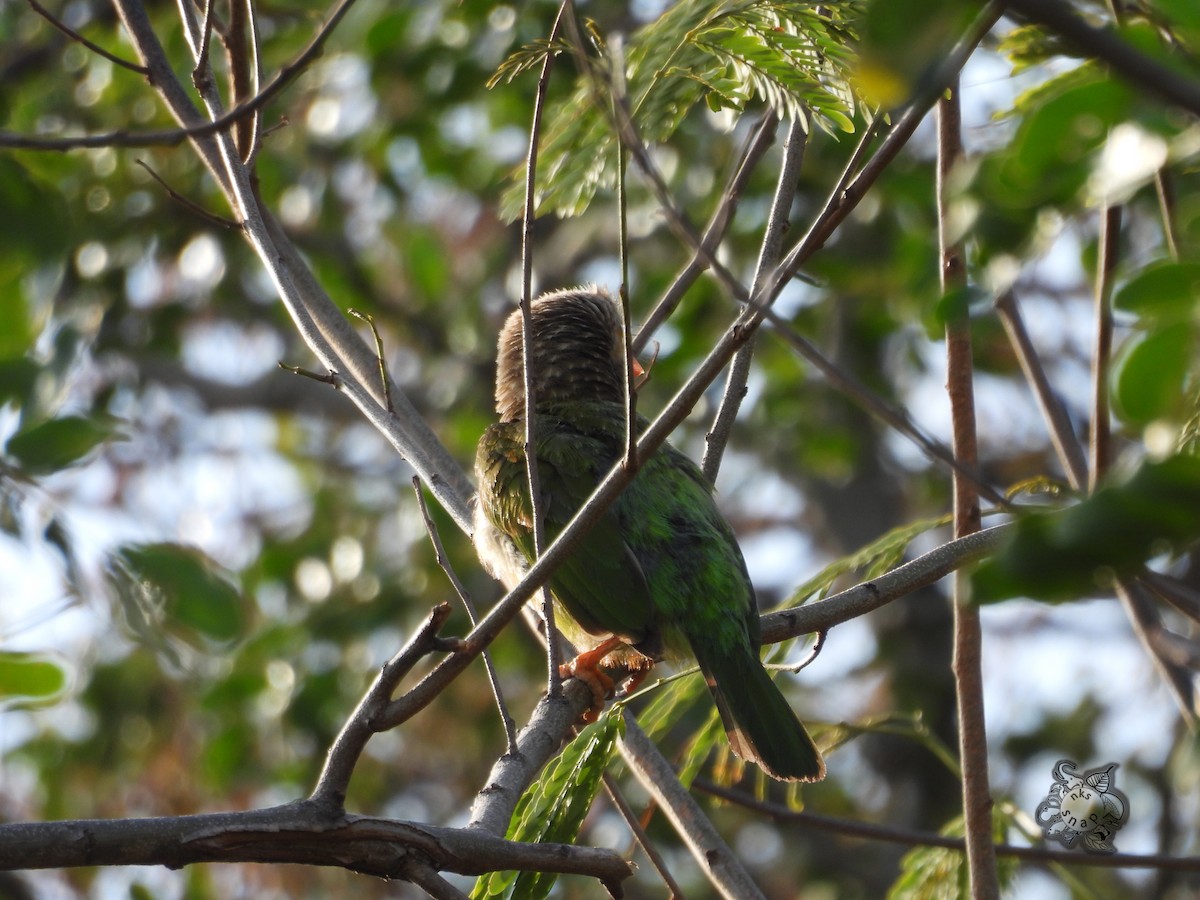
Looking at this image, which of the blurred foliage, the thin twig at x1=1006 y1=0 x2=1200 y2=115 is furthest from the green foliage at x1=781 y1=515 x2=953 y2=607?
the thin twig at x1=1006 y1=0 x2=1200 y2=115

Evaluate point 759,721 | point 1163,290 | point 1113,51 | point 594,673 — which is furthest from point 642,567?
point 1113,51

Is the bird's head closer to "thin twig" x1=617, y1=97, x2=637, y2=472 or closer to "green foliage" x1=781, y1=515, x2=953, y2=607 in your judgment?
"green foliage" x1=781, y1=515, x2=953, y2=607

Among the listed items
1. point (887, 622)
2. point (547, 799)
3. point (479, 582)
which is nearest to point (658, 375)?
point (479, 582)

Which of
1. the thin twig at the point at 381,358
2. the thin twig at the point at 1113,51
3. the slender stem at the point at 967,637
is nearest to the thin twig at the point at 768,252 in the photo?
the slender stem at the point at 967,637

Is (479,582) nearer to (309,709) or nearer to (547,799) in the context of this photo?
(309,709)

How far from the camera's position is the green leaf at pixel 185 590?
2428mm

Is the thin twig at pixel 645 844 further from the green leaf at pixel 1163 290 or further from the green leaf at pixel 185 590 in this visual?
the green leaf at pixel 1163 290

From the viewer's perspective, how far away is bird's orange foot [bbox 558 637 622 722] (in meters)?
3.41

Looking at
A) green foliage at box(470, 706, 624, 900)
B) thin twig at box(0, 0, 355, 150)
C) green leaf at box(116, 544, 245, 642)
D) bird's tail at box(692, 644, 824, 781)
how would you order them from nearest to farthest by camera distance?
thin twig at box(0, 0, 355, 150) < green leaf at box(116, 544, 245, 642) < green foliage at box(470, 706, 624, 900) < bird's tail at box(692, 644, 824, 781)

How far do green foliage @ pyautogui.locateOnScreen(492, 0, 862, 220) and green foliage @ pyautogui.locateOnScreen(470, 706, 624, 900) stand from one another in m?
1.24

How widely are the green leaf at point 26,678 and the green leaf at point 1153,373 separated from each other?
242 cm

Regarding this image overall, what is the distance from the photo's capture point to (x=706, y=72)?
288 cm

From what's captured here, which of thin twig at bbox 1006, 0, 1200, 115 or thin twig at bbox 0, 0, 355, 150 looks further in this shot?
thin twig at bbox 0, 0, 355, 150

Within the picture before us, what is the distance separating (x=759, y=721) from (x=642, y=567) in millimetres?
612
